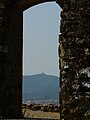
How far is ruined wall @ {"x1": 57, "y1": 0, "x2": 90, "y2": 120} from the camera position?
7.53 m

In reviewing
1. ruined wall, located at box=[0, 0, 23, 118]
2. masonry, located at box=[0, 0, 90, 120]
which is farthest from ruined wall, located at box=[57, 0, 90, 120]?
ruined wall, located at box=[0, 0, 23, 118]

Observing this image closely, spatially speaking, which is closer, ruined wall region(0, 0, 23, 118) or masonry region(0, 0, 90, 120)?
masonry region(0, 0, 90, 120)

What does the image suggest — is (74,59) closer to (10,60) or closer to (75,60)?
(75,60)

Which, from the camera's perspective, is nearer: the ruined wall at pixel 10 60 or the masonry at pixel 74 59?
the masonry at pixel 74 59

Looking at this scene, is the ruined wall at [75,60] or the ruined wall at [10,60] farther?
the ruined wall at [10,60]

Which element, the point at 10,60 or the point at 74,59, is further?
the point at 10,60

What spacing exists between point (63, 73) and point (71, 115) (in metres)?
0.85

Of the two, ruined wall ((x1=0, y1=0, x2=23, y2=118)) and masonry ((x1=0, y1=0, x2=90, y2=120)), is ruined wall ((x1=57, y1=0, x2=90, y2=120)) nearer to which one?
masonry ((x1=0, y1=0, x2=90, y2=120))

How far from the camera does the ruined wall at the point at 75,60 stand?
753cm

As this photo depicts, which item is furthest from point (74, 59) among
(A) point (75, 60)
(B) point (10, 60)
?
(B) point (10, 60)

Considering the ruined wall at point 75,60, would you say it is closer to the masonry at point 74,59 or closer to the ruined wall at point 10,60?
the masonry at point 74,59

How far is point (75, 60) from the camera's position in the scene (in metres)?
7.67

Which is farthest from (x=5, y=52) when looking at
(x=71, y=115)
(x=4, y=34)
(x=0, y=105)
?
(x=71, y=115)

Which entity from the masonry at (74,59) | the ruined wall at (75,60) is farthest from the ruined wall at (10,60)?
the ruined wall at (75,60)
